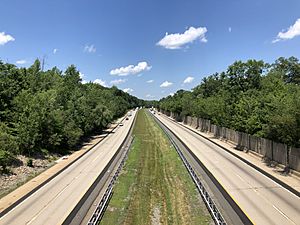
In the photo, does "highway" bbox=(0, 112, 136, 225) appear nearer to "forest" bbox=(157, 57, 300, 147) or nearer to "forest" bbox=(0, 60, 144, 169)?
"forest" bbox=(0, 60, 144, 169)

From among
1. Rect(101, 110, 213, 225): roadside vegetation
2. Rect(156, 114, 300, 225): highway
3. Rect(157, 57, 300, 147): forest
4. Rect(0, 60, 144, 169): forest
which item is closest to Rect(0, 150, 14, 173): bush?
Rect(0, 60, 144, 169): forest

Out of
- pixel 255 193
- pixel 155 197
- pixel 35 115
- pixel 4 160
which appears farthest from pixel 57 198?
pixel 35 115

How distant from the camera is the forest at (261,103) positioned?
3550 centimetres

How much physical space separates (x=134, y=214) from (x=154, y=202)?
325cm

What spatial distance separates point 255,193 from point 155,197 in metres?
8.51

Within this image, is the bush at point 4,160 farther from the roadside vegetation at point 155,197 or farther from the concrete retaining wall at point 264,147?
the concrete retaining wall at point 264,147

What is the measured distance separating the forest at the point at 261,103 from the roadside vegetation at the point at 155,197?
11708 mm

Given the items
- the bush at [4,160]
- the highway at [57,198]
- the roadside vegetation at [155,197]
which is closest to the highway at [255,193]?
the roadside vegetation at [155,197]

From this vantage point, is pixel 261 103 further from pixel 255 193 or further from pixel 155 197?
pixel 155 197

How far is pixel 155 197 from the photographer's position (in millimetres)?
28828

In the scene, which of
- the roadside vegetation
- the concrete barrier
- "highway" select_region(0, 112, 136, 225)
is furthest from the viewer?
the concrete barrier

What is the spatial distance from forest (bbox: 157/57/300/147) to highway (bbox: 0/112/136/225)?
21.1 meters

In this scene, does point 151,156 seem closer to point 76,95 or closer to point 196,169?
point 196,169

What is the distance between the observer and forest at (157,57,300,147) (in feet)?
116
